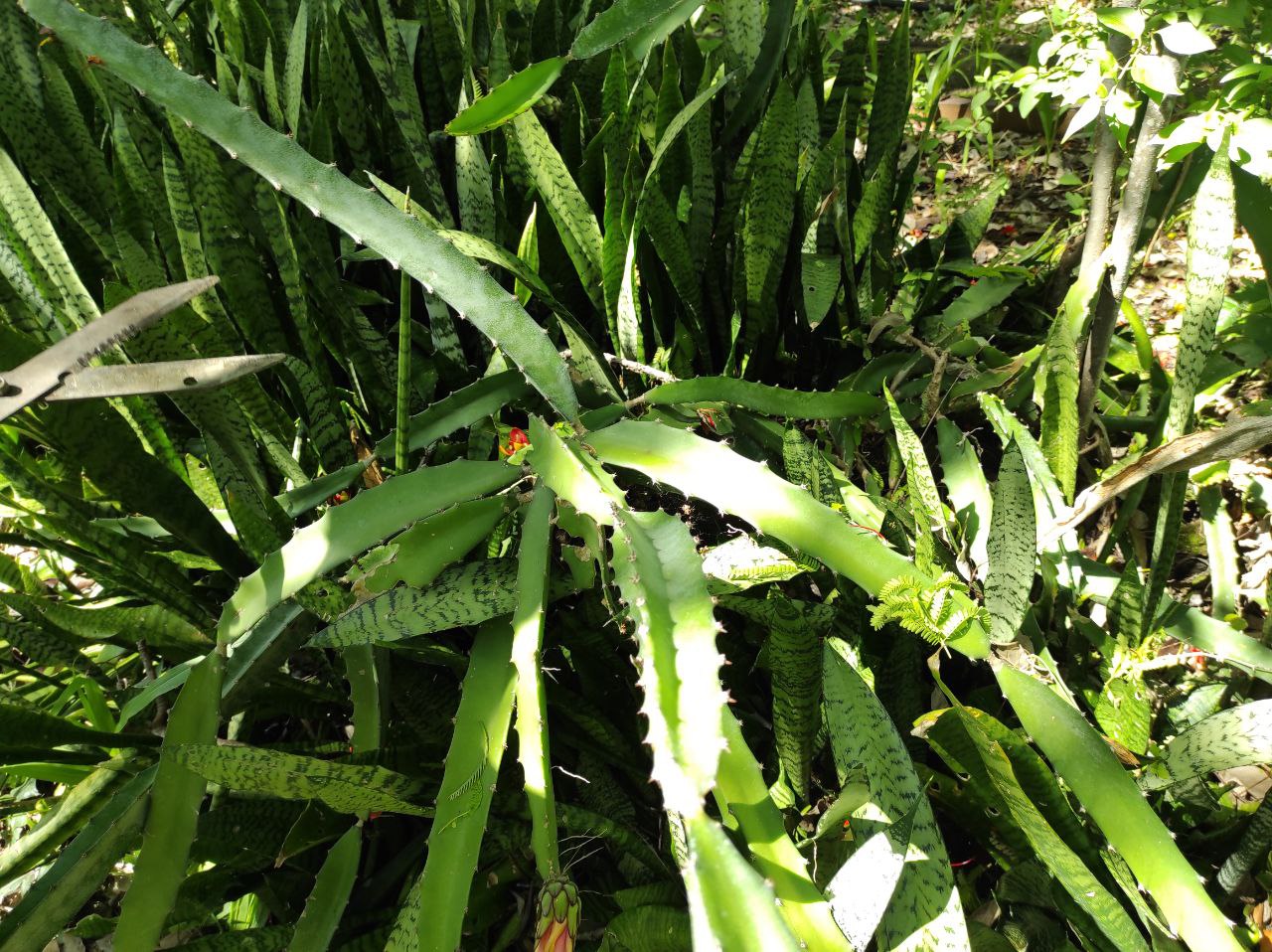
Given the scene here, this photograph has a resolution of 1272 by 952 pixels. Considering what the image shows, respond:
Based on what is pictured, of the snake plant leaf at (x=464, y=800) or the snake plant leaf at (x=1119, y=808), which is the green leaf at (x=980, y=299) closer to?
the snake plant leaf at (x=1119, y=808)

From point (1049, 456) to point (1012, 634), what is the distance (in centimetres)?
31

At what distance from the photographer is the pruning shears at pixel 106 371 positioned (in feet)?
1.90

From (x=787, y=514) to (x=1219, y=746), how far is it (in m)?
0.45

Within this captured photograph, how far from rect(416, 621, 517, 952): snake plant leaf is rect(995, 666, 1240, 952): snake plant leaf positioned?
447 millimetres

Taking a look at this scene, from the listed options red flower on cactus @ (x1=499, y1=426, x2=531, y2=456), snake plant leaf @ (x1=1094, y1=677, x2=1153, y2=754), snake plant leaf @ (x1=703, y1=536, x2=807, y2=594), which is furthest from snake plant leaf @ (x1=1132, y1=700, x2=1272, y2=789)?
red flower on cactus @ (x1=499, y1=426, x2=531, y2=456)

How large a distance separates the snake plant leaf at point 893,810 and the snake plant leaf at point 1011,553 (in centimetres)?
14

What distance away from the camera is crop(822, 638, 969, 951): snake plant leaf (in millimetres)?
694

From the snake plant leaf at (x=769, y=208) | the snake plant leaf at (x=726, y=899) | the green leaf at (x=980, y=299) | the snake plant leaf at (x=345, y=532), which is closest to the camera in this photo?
the snake plant leaf at (x=726, y=899)

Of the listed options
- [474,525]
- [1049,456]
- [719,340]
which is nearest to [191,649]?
[474,525]

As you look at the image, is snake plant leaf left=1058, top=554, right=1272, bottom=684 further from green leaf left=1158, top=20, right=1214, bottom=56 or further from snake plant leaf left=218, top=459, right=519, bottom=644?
snake plant leaf left=218, top=459, right=519, bottom=644

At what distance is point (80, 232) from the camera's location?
4.08ft

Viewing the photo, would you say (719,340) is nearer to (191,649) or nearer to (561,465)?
(561,465)

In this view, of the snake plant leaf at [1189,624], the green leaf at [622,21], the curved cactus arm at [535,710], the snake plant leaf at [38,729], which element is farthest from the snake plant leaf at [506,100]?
the snake plant leaf at [1189,624]

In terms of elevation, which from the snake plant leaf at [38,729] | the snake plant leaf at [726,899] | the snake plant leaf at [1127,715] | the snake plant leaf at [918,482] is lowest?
the snake plant leaf at [726,899]
